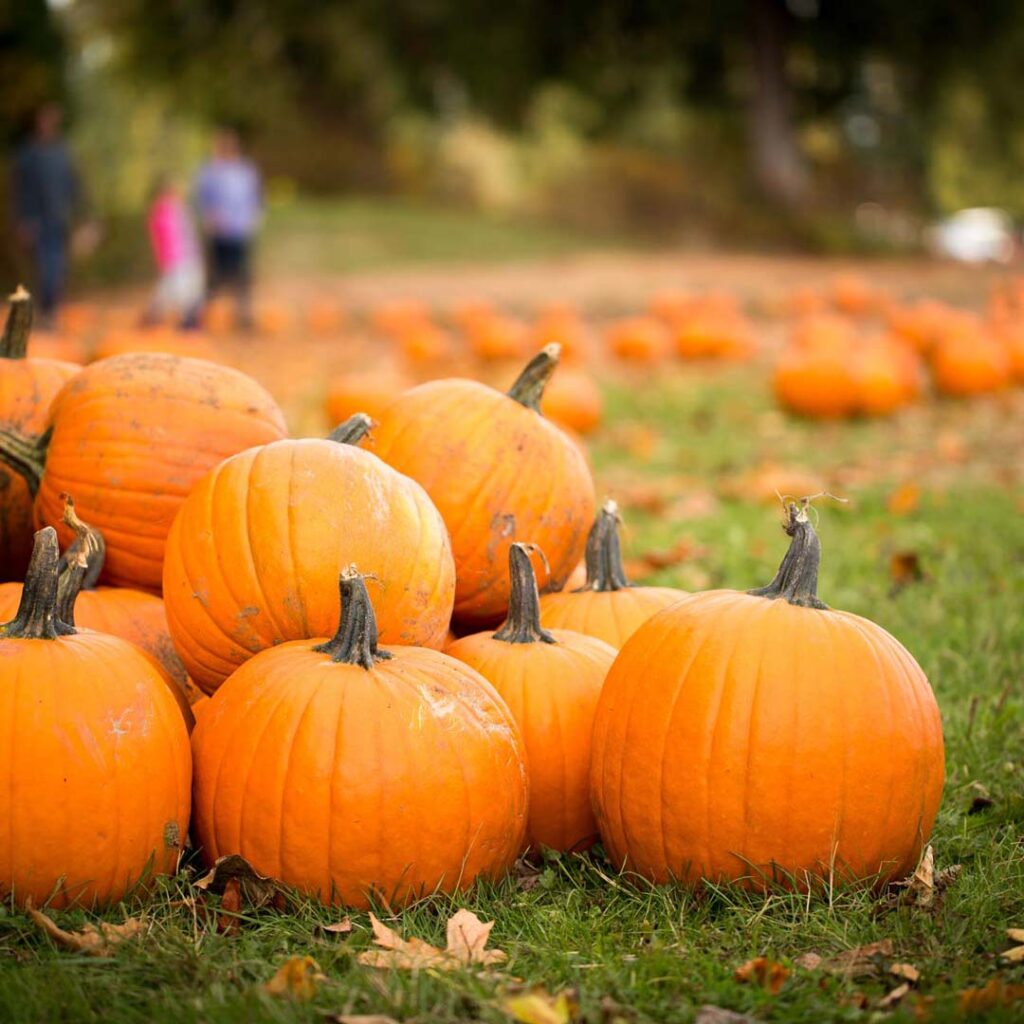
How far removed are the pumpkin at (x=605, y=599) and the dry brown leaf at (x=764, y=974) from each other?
0.99m

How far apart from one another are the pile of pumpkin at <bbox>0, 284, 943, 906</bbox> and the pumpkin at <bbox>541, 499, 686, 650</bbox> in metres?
0.20

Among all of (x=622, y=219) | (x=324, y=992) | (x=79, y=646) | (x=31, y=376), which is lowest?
(x=324, y=992)

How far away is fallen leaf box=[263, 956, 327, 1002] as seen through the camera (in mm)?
1818

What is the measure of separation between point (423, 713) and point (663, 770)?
448 mm

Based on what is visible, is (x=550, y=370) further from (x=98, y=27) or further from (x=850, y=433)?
(x=98, y=27)

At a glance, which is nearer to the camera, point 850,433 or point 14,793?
point 14,793

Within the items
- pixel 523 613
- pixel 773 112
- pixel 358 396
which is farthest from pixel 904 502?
pixel 773 112

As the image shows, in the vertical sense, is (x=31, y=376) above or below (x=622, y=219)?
below

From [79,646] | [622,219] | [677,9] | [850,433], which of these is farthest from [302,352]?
[622,219]

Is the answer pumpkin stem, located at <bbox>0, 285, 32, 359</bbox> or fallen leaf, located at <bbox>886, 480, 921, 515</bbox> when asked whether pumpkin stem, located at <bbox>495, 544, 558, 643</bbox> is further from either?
fallen leaf, located at <bbox>886, 480, 921, 515</bbox>

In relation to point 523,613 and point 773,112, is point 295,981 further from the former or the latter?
point 773,112

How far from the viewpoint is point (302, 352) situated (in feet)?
39.6

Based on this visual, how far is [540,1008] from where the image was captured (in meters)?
1.76

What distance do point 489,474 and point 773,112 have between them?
22867 mm
